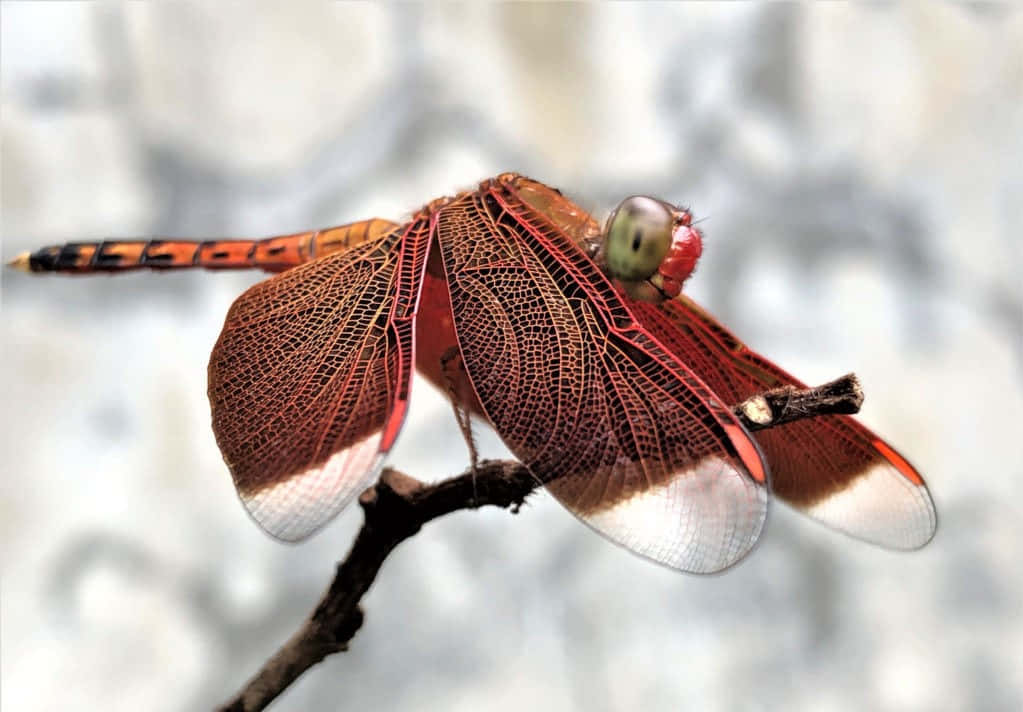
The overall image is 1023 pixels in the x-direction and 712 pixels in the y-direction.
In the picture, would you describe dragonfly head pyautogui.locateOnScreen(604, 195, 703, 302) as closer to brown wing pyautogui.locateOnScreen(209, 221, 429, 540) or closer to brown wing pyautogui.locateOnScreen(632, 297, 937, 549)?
brown wing pyautogui.locateOnScreen(632, 297, 937, 549)

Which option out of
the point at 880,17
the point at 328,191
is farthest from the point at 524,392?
the point at 880,17

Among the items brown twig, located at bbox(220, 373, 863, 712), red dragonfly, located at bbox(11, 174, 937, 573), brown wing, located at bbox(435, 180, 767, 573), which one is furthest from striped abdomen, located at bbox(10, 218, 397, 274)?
brown twig, located at bbox(220, 373, 863, 712)

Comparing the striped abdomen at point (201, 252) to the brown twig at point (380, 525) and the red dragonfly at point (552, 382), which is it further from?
the brown twig at point (380, 525)

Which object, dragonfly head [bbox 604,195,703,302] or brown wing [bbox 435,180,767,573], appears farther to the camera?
dragonfly head [bbox 604,195,703,302]

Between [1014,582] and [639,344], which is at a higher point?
[639,344]

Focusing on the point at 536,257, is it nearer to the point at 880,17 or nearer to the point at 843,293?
the point at 843,293

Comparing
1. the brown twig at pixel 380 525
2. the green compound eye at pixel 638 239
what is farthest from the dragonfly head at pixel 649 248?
the brown twig at pixel 380 525

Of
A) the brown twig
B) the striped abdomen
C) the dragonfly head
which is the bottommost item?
the brown twig
